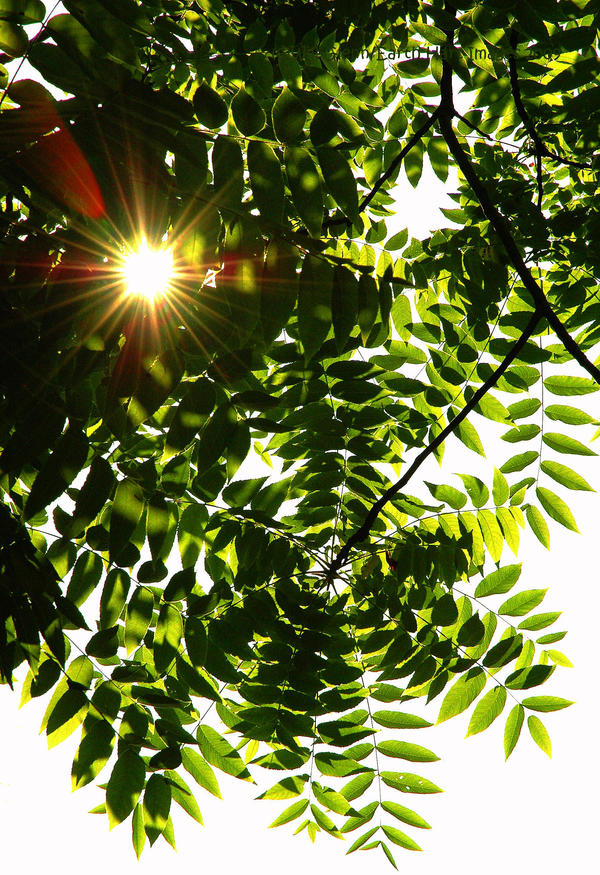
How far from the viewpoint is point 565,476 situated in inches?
105

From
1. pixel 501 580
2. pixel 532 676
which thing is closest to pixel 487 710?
pixel 532 676

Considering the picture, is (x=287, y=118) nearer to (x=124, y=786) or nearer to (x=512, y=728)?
(x=124, y=786)

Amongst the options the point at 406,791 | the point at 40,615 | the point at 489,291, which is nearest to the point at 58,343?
the point at 40,615

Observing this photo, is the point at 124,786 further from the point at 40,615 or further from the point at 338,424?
the point at 338,424

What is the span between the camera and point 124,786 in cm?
188

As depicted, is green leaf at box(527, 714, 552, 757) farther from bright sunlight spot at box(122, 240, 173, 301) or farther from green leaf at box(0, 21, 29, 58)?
green leaf at box(0, 21, 29, 58)

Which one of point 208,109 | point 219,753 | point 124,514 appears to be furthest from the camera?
point 219,753

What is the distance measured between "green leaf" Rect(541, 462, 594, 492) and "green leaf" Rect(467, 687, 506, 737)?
879 millimetres

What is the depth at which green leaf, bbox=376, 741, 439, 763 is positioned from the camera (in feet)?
8.31

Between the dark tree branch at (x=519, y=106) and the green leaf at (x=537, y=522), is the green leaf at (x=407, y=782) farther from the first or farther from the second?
the dark tree branch at (x=519, y=106)

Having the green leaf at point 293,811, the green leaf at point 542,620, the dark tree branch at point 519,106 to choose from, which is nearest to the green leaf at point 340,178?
the dark tree branch at point 519,106

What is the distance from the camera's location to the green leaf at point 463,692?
2523 mm

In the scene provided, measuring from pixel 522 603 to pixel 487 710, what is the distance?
0.45 m

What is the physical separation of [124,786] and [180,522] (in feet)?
2.66
